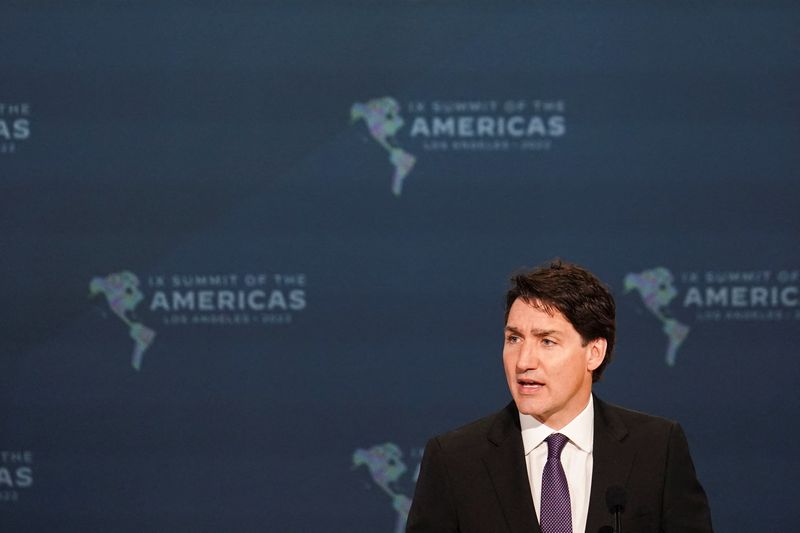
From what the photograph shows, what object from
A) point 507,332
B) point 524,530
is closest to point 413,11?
point 507,332

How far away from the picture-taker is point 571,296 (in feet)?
6.71

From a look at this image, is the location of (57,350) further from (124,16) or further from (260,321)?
(124,16)

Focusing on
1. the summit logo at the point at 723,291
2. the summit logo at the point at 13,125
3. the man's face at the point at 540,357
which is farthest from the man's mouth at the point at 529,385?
the summit logo at the point at 13,125

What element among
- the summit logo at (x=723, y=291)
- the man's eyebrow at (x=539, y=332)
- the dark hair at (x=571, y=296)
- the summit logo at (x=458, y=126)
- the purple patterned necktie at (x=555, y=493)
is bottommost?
the purple patterned necktie at (x=555, y=493)

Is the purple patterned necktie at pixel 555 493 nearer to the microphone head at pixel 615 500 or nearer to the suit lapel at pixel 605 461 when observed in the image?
the suit lapel at pixel 605 461

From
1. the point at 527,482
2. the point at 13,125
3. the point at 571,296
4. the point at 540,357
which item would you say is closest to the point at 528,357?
the point at 540,357

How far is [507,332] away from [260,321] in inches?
83.8

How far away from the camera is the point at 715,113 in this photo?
4.05 m

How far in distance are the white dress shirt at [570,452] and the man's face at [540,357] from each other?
6cm

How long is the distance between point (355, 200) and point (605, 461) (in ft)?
7.06

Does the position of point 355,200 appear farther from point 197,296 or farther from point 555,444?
point 555,444

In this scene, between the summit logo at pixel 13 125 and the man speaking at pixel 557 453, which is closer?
the man speaking at pixel 557 453

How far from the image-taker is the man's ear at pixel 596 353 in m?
2.11

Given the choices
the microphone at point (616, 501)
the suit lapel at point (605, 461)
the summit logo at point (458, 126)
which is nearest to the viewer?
the microphone at point (616, 501)
